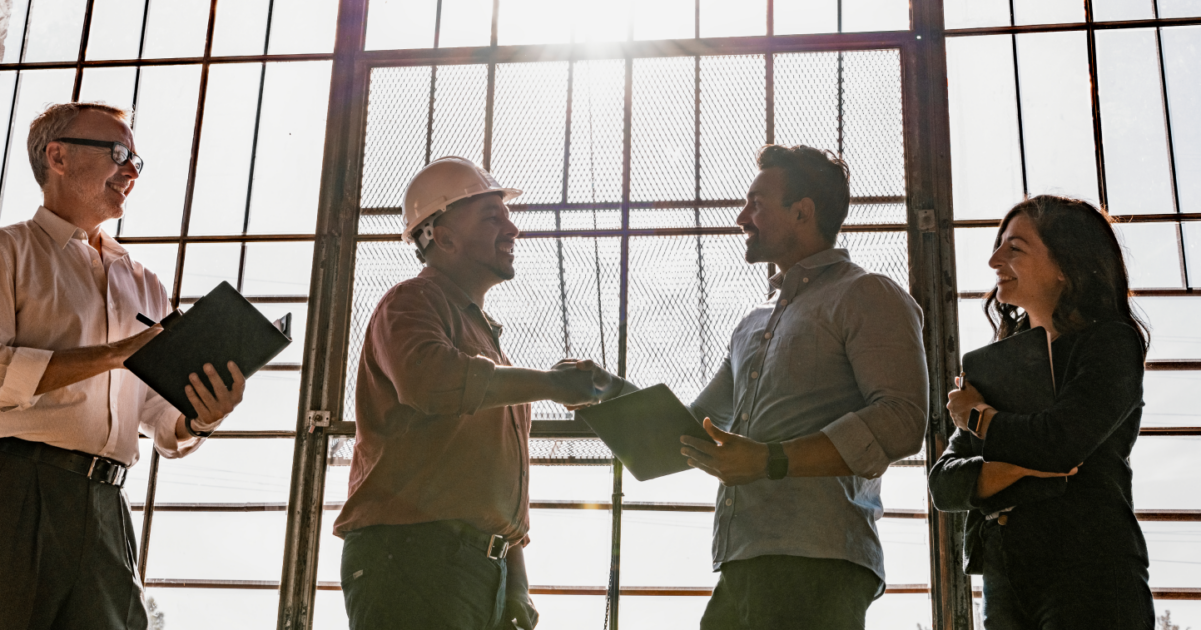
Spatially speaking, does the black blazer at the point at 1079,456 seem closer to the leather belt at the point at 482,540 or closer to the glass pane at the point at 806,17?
the leather belt at the point at 482,540

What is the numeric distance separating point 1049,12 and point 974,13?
26 centimetres

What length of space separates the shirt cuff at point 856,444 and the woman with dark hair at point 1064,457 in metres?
0.26

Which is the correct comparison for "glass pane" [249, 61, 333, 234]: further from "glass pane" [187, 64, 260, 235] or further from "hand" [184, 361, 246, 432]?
"hand" [184, 361, 246, 432]

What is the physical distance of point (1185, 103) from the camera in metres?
3.22

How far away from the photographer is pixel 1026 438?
6.48ft

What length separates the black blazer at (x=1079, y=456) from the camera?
1.94 m

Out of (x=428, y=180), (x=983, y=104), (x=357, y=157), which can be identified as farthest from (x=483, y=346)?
(x=983, y=104)

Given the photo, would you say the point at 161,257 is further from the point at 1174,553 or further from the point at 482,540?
the point at 1174,553

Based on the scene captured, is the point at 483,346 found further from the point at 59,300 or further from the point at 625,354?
the point at 59,300

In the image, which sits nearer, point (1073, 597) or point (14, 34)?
point (1073, 597)

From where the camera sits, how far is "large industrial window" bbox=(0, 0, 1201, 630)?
303 centimetres

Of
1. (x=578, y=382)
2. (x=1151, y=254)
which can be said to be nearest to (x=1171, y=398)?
(x=1151, y=254)

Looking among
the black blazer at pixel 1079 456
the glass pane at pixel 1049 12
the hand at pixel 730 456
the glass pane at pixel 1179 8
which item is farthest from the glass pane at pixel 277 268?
the glass pane at pixel 1179 8

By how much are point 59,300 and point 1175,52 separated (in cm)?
356
